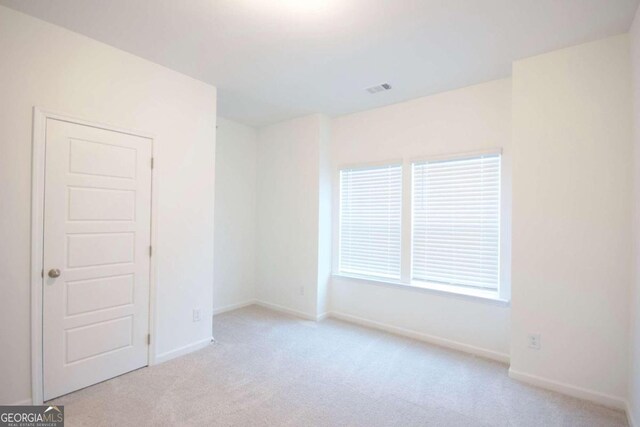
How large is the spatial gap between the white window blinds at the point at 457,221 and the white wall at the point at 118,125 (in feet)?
7.96

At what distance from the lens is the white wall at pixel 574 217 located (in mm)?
2309

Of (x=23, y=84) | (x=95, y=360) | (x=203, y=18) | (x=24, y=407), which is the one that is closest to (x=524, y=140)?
(x=203, y=18)

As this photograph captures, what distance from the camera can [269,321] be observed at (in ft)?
13.6

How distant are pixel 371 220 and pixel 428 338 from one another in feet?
5.07

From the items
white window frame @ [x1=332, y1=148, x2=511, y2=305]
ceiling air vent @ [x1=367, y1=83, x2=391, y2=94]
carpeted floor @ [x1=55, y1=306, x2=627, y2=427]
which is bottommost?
carpeted floor @ [x1=55, y1=306, x2=627, y2=427]

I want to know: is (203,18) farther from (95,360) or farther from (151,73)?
(95,360)

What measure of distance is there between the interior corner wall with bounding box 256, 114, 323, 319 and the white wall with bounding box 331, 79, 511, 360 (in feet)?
1.19

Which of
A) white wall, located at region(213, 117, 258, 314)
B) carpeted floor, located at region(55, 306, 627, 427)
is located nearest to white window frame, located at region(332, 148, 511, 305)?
carpeted floor, located at region(55, 306, 627, 427)

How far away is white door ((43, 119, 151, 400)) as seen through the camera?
7.60 feet

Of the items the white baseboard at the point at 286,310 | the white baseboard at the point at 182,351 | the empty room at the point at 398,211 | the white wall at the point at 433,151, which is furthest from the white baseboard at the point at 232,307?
the white wall at the point at 433,151

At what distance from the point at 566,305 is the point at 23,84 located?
4391 mm

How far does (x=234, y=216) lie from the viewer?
4.71 m

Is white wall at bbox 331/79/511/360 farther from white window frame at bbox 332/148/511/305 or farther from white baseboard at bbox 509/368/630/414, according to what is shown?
white baseboard at bbox 509/368/630/414

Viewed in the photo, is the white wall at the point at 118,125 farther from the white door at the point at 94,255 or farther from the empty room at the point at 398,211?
the white door at the point at 94,255
